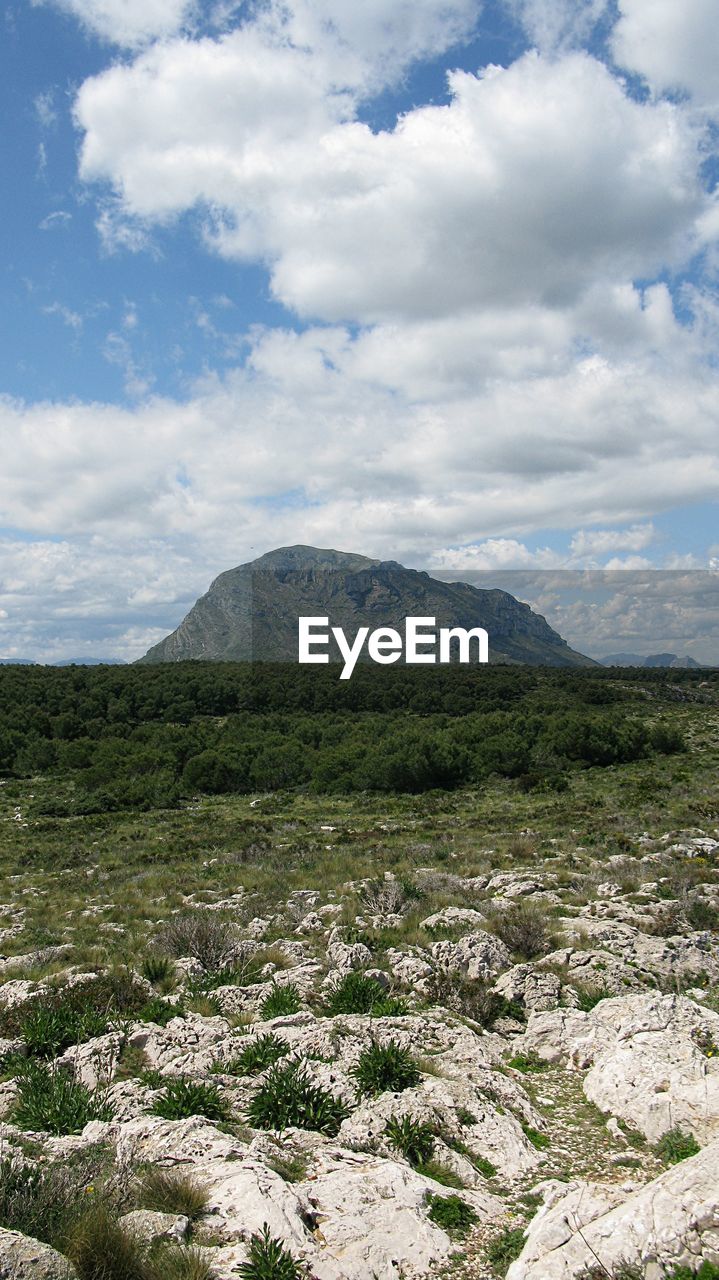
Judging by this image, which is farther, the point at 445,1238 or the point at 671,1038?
the point at 671,1038

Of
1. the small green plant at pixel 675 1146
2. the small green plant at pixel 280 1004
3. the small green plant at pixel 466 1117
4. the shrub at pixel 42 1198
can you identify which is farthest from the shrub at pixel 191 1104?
the small green plant at pixel 675 1146

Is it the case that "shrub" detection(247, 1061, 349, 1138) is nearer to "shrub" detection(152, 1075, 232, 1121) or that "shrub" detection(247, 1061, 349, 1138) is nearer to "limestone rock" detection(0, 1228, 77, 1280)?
"shrub" detection(152, 1075, 232, 1121)

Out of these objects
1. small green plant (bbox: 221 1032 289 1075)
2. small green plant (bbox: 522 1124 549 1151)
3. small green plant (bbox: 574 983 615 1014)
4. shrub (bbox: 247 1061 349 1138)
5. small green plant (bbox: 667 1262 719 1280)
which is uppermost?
small green plant (bbox: 667 1262 719 1280)

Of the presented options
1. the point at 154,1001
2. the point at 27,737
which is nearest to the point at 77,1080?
the point at 154,1001

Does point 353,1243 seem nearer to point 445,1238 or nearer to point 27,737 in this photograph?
point 445,1238

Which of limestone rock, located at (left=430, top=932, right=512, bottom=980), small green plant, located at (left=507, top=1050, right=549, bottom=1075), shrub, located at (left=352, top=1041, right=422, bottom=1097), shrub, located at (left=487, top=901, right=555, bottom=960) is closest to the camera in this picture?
shrub, located at (left=352, top=1041, right=422, bottom=1097)

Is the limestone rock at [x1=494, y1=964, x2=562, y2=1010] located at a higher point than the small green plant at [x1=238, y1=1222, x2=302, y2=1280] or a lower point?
lower

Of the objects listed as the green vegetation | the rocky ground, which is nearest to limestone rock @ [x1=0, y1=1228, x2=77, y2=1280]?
the rocky ground
